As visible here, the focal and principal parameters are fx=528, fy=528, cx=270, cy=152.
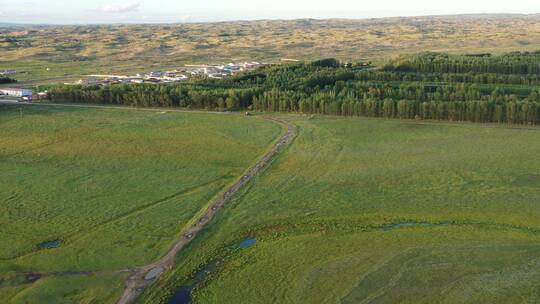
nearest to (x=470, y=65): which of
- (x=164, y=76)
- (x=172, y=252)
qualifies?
(x=164, y=76)

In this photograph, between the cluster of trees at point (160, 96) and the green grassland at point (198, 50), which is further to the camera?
the green grassland at point (198, 50)

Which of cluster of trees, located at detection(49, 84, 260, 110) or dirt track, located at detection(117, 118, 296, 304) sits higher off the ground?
cluster of trees, located at detection(49, 84, 260, 110)

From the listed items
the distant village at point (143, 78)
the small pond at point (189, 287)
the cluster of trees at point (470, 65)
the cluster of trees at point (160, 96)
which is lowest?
the small pond at point (189, 287)

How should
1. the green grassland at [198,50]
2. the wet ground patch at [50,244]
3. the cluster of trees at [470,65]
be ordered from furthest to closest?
the green grassland at [198,50] → the cluster of trees at [470,65] → the wet ground patch at [50,244]

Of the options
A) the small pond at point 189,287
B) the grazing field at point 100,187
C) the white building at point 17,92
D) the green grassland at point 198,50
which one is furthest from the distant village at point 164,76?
the small pond at point 189,287

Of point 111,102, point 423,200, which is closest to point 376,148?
point 423,200

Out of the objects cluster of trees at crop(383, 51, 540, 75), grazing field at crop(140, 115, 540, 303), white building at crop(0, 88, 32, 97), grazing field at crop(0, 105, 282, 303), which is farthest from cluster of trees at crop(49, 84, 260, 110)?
cluster of trees at crop(383, 51, 540, 75)

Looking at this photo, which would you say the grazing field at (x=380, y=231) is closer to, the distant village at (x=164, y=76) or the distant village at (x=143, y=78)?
the distant village at (x=143, y=78)

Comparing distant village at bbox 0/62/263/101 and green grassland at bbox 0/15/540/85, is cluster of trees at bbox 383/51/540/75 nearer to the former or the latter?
green grassland at bbox 0/15/540/85
